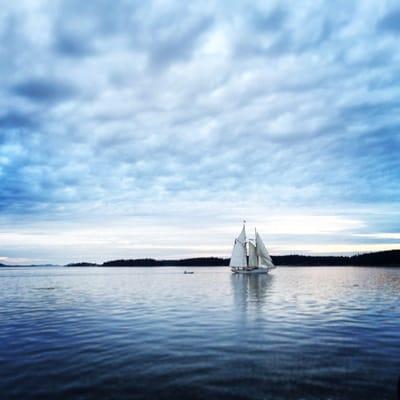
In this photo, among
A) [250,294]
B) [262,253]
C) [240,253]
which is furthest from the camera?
[262,253]

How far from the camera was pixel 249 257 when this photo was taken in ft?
422

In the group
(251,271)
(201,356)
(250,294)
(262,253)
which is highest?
(262,253)

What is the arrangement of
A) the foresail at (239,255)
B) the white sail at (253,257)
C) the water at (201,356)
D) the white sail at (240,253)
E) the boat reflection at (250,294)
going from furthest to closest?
the white sail at (253,257) < the foresail at (239,255) < the white sail at (240,253) < the boat reflection at (250,294) < the water at (201,356)

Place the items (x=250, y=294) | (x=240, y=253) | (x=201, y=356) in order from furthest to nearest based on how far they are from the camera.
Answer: (x=240, y=253), (x=250, y=294), (x=201, y=356)

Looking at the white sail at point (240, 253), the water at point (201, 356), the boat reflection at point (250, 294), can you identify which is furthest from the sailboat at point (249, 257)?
the water at point (201, 356)

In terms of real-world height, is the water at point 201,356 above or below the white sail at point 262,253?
below

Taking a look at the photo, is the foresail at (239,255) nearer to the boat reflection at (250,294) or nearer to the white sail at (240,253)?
the white sail at (240,253)

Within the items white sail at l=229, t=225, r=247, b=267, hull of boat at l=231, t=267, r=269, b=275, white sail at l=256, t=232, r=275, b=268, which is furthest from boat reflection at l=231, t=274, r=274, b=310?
white sail at l=256, t=232, r=275, b=268

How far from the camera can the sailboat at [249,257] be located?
126m

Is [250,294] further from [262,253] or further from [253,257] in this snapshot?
[262,253]

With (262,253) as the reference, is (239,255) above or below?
below

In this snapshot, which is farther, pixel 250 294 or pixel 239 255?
pixel 239 255

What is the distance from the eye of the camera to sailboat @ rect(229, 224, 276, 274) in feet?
414

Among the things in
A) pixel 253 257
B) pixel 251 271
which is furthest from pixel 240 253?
pixel 251 271
